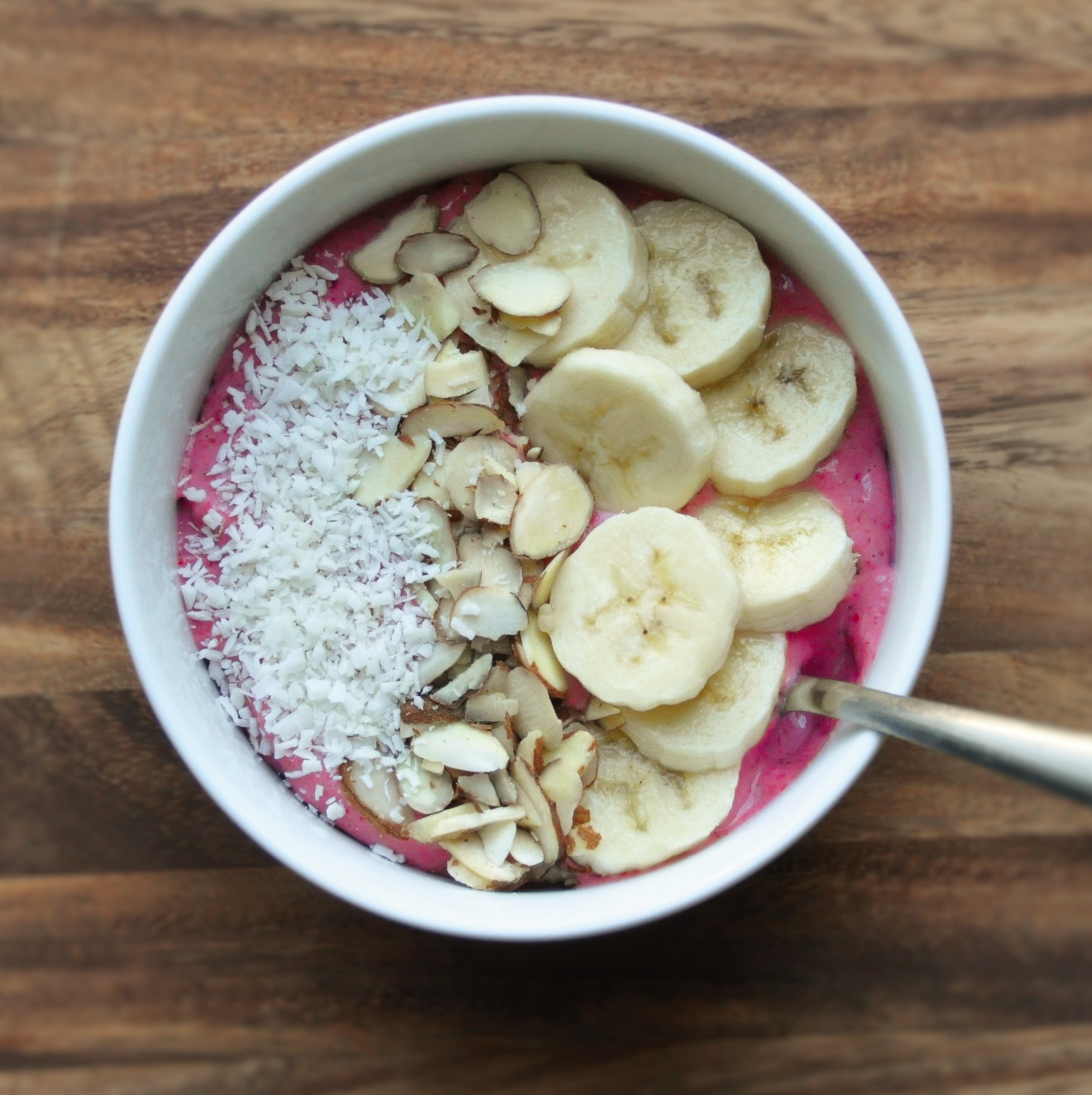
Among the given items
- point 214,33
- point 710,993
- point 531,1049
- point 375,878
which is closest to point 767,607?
point 375,878

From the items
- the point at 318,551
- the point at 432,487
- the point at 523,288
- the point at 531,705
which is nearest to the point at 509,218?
the point at 523,288

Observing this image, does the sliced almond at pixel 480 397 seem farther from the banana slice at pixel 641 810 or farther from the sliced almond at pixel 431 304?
the banana slice at pixel 641 810

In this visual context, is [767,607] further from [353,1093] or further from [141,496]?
[353,1093]

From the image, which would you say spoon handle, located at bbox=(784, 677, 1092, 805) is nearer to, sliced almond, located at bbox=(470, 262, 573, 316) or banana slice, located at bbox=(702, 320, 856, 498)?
banana slice, located at bbox=(702, 320, 856, 498)

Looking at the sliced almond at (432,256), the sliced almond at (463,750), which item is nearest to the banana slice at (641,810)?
the sliced almond at (463,750)

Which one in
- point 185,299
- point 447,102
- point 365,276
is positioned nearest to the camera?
point 185,299

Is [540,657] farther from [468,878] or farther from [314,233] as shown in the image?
[314,233]
